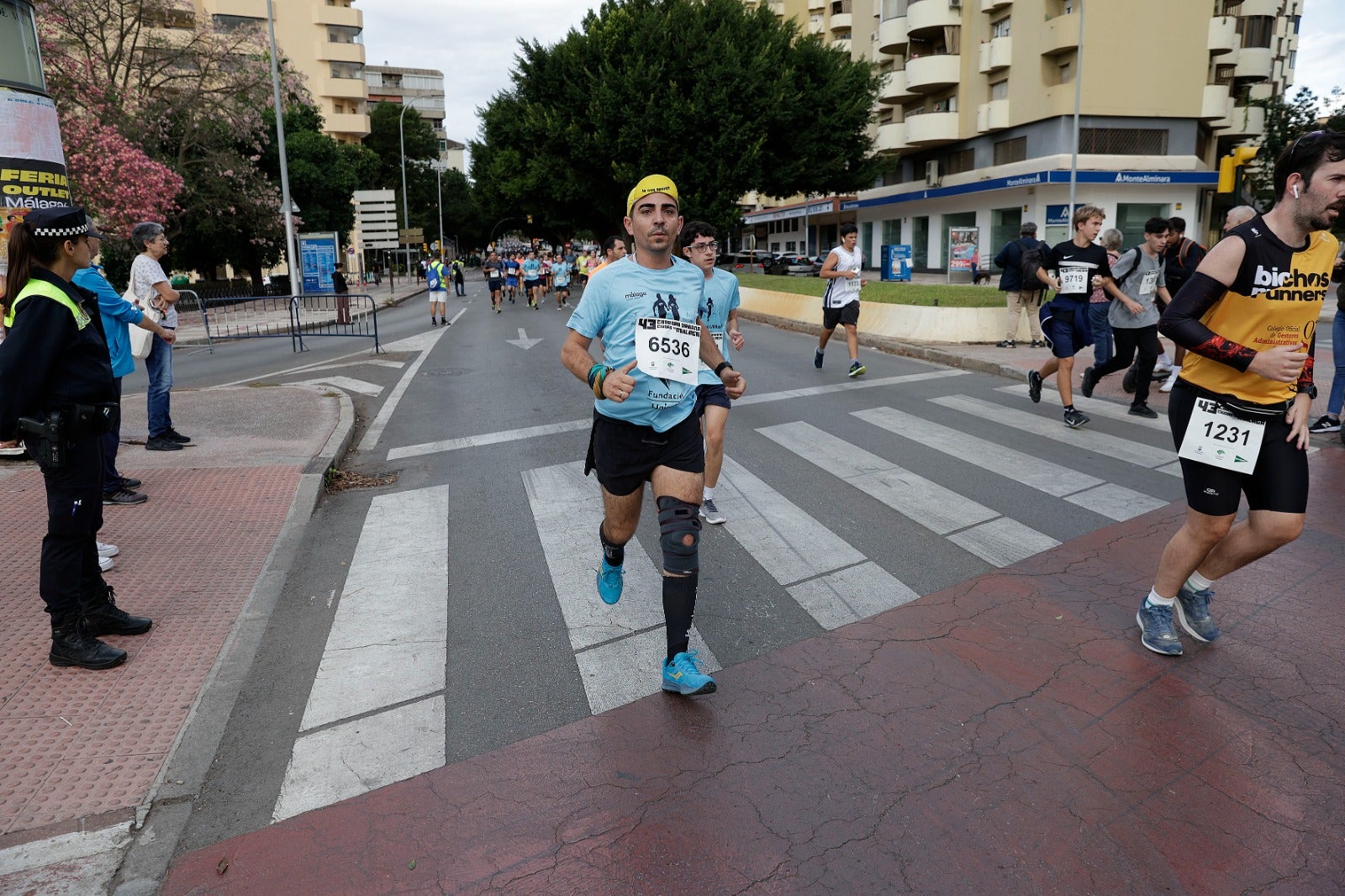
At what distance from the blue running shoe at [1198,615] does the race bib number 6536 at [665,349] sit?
249cm

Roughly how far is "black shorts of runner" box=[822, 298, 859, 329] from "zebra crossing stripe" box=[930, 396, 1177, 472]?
165cm

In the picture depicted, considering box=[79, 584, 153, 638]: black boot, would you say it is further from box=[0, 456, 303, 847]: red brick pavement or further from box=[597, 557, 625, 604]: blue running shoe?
box=[597, 557, 625, 604]: blue running shoe

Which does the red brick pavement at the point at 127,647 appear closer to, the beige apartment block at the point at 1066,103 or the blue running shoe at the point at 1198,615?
the blue running shoe at the point at 1198,615

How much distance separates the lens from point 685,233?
5.87 meters

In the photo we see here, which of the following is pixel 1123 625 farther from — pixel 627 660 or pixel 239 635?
pixel 239 635

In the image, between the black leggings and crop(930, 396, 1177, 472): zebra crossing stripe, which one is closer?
crop(930, 396, 1177, 472): zebra crossing stripe

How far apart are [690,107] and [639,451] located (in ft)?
101

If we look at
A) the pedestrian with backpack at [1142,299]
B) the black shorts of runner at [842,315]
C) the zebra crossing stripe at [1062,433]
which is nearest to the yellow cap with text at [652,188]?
the zebra crossing stripe at [1062,433]

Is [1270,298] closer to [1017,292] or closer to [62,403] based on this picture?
[62,403]

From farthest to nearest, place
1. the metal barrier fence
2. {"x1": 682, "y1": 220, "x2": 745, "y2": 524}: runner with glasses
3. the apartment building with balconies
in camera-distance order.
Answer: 1. the apartment building with balconies
2. the metal barrier fence
3. {"x1": 682, "y1": 220, "x2": 745, "y2": 524}: runner with glasses

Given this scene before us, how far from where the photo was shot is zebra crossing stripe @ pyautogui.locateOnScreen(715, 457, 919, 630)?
463cm

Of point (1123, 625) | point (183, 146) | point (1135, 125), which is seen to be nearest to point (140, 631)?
point (1123, 625)

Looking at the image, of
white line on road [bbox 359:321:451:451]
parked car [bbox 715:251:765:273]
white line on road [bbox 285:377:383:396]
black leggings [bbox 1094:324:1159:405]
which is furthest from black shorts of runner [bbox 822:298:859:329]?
parked car [bbox 715:251:765:273]

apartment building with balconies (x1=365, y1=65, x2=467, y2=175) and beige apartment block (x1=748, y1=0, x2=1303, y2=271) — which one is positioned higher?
apartment building with balconies (x1=365, y1=65, x2=467, y2=175)
